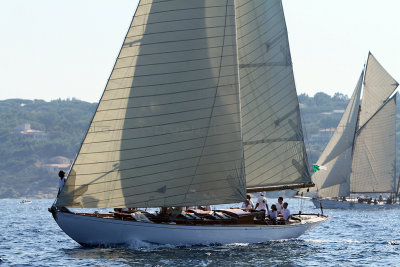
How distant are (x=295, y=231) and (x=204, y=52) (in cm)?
1008

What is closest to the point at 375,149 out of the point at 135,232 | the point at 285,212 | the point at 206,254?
the point at 285,212

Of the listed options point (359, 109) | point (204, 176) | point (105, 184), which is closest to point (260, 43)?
point (204, 176)

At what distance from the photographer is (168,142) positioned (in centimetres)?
3078

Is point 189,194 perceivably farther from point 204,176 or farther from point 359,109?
point 359,109

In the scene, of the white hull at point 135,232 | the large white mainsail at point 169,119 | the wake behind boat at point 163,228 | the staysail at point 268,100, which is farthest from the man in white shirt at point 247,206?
the large white mainsail at point 169,119

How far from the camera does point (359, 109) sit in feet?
286

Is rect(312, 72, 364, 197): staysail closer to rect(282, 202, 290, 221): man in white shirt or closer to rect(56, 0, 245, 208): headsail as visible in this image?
rect(282, 202, 290, 221): man in white shirt

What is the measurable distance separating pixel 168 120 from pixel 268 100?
7032 mm

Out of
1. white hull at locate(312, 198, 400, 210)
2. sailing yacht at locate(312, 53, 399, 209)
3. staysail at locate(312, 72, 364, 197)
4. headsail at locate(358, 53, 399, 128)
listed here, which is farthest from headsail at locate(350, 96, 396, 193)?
white hull at locate(312, 198, 400, 210)

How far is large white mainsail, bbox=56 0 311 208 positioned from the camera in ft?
98.2

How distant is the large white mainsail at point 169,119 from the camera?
2992 cm

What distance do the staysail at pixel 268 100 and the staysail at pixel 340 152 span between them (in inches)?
1896

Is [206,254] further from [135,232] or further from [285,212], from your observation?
[285,212]

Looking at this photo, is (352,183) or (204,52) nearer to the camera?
(204,52)
